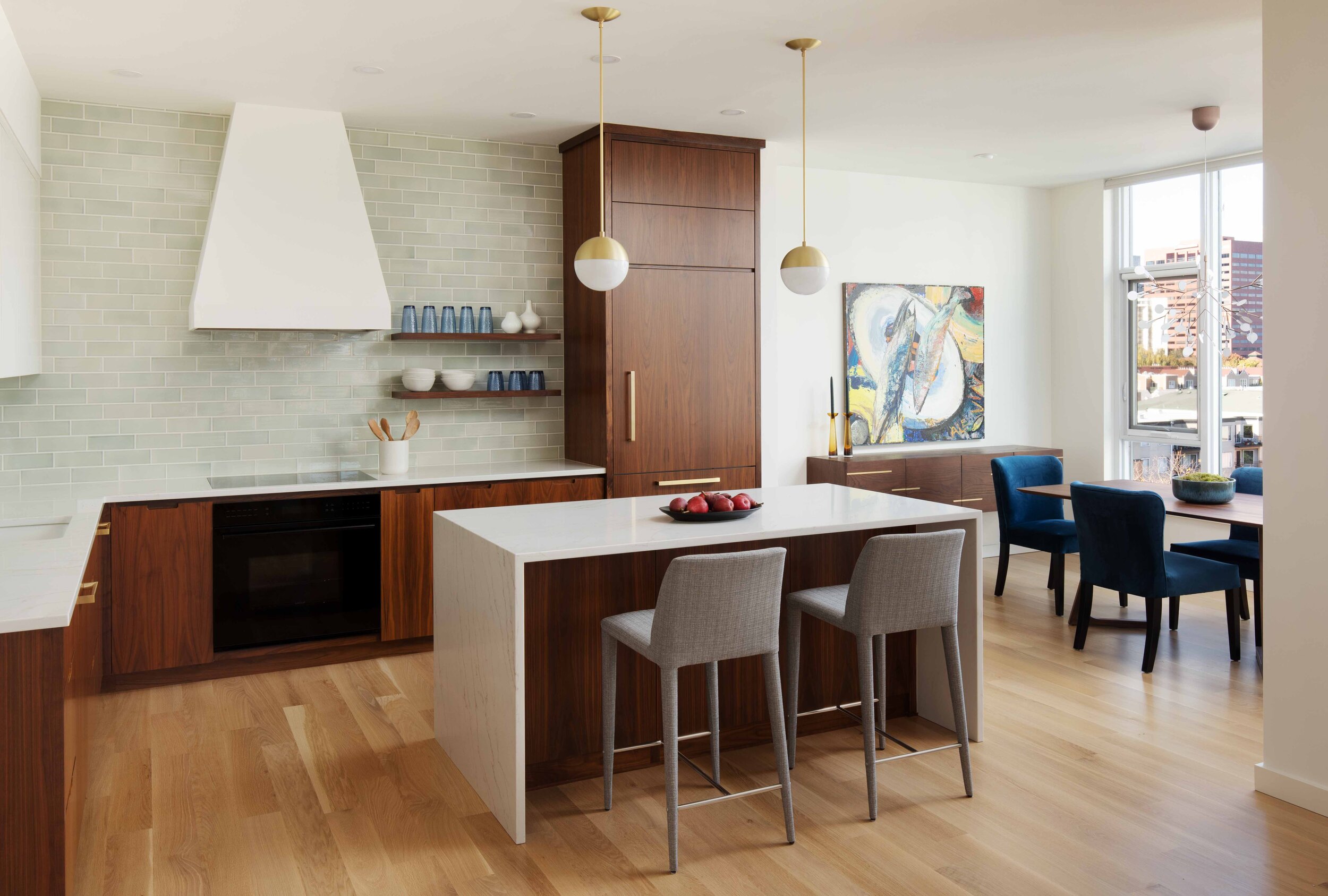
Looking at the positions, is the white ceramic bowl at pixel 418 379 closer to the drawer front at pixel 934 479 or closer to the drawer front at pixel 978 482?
the drawer front at pixel 934 479

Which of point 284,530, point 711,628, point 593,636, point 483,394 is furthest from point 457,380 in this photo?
point 711,628

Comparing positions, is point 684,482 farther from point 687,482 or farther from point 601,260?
point 601,260

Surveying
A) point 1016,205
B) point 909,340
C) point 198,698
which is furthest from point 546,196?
point 1016,205

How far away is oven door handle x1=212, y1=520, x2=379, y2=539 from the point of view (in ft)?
15.4

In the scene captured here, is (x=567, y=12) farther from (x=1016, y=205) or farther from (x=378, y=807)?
(x=1016, y=205)

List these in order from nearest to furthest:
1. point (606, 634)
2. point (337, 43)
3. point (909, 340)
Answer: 1. point (606, 634)
2. point (337, 43)
3. point (909, 340)

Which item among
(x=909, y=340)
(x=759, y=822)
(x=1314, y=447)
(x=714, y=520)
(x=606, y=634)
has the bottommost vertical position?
(x=759, y=822)

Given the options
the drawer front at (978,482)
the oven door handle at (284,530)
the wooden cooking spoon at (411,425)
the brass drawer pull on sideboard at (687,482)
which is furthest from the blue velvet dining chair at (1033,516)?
the oven door handle at (284,530)

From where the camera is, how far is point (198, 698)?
176 inches

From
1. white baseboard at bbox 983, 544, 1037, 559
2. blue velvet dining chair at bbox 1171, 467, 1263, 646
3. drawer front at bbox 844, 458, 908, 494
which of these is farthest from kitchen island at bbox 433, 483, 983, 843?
white baseboard at bbox 983, 544, 1037, 559

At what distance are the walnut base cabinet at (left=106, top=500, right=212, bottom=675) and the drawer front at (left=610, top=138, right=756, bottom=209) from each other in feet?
8.97

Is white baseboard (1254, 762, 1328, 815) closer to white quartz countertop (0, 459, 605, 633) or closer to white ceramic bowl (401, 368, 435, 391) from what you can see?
white quartz countertop (0, 459, 605, 633)

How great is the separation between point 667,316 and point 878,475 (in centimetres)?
186

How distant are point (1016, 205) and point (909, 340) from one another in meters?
1.48
